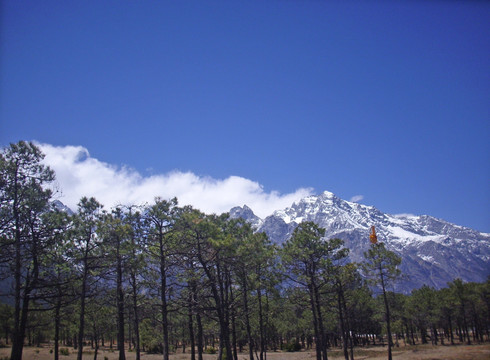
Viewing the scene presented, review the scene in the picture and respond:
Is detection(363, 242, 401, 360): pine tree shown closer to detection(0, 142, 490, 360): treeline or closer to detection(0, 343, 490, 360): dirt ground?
detection(0, 142, 490, 360): treeline

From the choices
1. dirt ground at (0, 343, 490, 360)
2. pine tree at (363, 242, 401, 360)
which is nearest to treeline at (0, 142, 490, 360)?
pine tree at (363, 242, 401, 360)

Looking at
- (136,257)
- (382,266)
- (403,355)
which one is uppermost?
(136,257)

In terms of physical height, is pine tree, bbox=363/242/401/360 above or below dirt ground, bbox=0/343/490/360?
above

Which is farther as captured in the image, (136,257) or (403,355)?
(403,355)

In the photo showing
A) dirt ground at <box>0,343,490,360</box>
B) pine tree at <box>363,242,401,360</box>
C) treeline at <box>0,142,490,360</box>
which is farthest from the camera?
dirt ground at <box>0,343,490,360</box>

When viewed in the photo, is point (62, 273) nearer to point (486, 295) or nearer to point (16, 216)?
point (16, 216)

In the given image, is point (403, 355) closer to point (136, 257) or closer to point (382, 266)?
point (382, 266)

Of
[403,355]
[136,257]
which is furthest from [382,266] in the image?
[136,257]

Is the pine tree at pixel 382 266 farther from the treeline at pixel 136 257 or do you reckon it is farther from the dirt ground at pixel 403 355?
the dirt ground at pixel 403 355

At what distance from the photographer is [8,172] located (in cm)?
1761

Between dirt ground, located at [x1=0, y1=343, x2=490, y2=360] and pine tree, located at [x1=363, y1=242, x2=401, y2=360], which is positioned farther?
dirt ground, located at [x1=0, y1=343, x2=490, y2=360]

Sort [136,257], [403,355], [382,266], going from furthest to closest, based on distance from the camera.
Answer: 1. [403,355]
2. [382,266]
3. [136,257]

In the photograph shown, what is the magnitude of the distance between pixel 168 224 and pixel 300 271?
12554mm

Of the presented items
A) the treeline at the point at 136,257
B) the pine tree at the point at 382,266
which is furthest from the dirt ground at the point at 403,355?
the treeline at the point at 136,257
